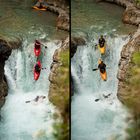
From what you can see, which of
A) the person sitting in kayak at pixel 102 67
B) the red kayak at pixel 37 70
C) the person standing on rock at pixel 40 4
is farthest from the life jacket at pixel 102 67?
the person standing on rock at pixel 40 4

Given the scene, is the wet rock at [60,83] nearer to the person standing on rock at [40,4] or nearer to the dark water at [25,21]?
the dark water at [25,21]

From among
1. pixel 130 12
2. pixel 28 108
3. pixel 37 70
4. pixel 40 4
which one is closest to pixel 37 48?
pixel 37 70

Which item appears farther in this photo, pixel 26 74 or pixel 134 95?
pixel 26 74

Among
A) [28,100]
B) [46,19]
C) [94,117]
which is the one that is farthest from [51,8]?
[94,117]

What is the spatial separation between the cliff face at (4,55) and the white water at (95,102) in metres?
0.60

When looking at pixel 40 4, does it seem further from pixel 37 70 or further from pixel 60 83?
pixel 60 83

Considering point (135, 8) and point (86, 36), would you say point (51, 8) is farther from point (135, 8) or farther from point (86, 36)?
point (135, 8)

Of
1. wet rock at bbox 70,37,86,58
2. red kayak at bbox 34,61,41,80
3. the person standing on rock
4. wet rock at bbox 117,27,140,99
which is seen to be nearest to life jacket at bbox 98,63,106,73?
wet rock at bbox 117,27,140,99

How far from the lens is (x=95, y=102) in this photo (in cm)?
326

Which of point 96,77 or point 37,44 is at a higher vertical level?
point 37,44

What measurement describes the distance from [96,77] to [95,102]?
232 millimetres

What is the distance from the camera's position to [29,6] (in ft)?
11.2

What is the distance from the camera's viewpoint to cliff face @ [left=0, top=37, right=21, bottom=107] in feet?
10.9

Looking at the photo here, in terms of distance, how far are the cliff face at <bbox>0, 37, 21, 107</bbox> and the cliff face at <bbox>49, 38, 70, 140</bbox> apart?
0.43m
